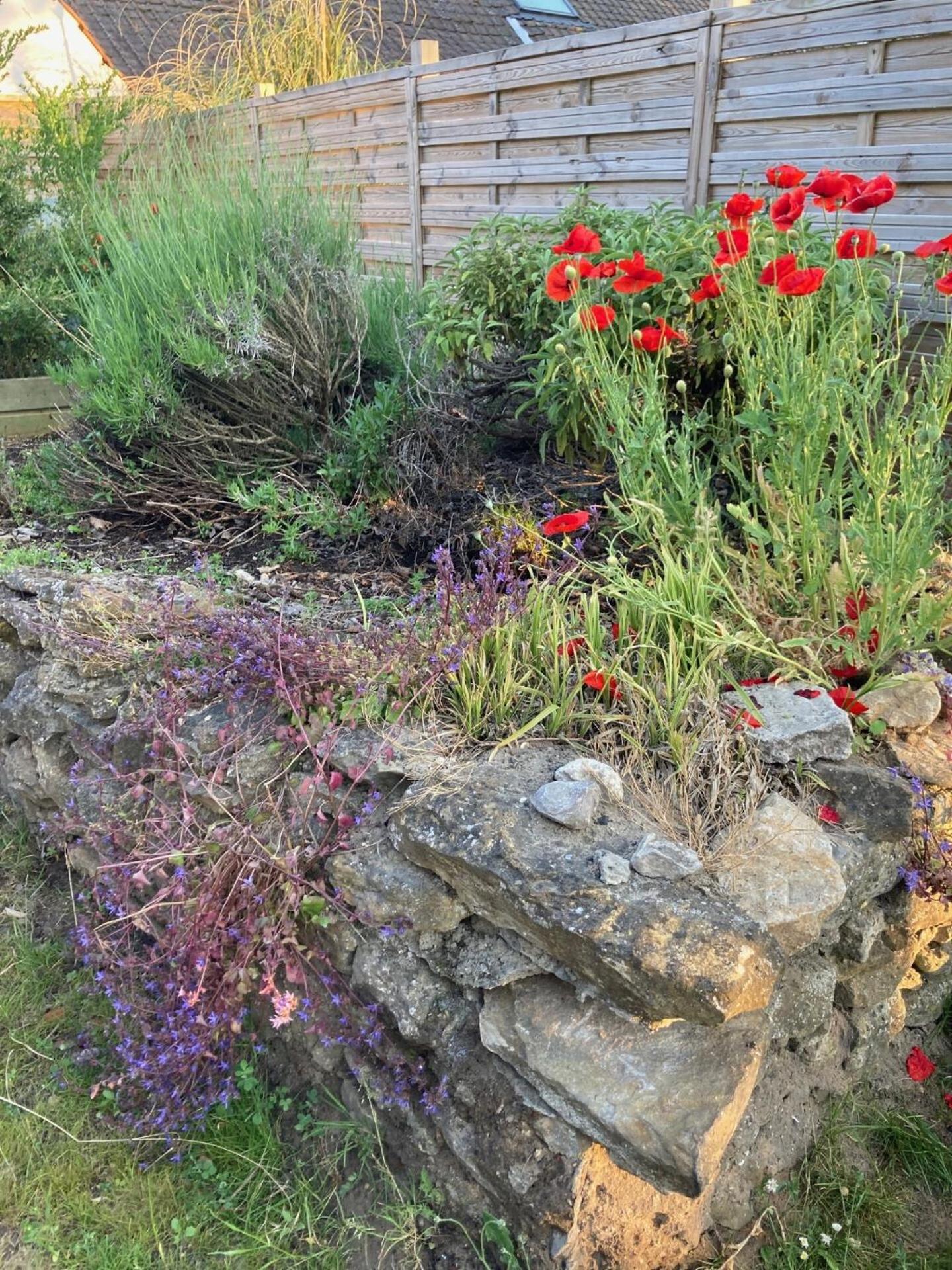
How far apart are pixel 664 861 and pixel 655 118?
3535mm

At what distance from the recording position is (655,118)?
4.08 metres

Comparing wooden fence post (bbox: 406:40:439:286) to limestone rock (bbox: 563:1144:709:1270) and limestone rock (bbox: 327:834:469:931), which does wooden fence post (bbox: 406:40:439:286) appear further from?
limestone rock (bbox: 563:1144:709:1270)

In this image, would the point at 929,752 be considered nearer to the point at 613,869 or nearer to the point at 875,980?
the point at 875,980

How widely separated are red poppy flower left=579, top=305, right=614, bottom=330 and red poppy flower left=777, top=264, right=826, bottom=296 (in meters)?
0.42

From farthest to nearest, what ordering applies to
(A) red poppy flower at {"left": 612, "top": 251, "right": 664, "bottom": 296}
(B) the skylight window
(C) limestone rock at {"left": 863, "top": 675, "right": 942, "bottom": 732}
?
(B) the skylight window
(A) red poppy flower at {"left": 612, "top": 251, "right": 664, "bottom": 296}
(C) limestone rock at {"left": 863, "top": 675, "right": 942, "bottom": 732}

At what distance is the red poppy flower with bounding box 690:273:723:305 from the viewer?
2400 mm

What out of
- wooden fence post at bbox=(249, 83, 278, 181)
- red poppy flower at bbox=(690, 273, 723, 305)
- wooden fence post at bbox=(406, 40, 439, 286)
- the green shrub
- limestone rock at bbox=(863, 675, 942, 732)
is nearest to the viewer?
limestone rock at bbox=(863, 675, 942, 732)

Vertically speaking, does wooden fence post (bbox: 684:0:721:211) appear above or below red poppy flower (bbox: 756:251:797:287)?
above

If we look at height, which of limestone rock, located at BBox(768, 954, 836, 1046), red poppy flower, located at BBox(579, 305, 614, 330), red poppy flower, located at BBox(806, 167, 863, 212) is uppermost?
red poppy flower, located at BBox(806, 167, 863, 212)

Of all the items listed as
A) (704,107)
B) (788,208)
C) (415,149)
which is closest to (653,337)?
(788,208)

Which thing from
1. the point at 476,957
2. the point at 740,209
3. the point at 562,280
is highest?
the point at 740,209

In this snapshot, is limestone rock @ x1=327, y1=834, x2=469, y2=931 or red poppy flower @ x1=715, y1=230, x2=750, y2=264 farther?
red poppy flower @ x1=715, y1=230, x2=750, y2=264

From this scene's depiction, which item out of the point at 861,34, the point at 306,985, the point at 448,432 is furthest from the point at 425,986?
the point at 861,34

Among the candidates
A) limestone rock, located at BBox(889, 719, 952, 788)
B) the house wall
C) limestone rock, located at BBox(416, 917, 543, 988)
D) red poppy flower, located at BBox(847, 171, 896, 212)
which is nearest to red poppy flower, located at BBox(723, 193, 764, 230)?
red poppy flower, located at BBox(847, 171, 896, 212)
